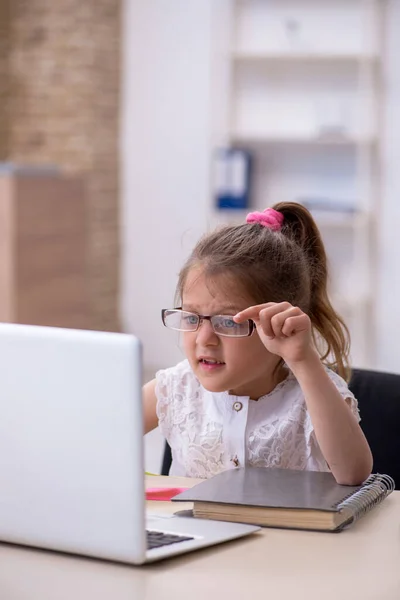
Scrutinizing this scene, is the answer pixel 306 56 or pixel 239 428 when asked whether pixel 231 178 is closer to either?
pixel 306 56

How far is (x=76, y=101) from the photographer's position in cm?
603

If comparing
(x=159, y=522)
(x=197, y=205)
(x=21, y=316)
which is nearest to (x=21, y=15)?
(x=197, y=205)

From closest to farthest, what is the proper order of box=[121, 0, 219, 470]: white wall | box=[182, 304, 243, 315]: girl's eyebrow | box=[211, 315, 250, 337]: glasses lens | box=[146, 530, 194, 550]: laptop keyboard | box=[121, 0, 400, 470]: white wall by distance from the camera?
box=[146, 530, 194, 550]: laptop keyboard
box=[211, 315, 250, 337]: glasses lens
box=[182, 304, 243, 315]: girl's eyebrow
box=[121, 0, 400, 470]: white wall
box=[121, 0, 219, 470]: white wall

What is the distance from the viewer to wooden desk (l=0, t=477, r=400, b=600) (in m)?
1.07

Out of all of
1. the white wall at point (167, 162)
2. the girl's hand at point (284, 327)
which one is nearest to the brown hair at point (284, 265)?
the girl's hand at point (284, 327)

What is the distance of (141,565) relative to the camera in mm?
1149

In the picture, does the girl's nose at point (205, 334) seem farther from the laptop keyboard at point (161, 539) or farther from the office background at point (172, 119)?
the office background at point (172, 119)

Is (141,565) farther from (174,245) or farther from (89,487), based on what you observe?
(174,245)

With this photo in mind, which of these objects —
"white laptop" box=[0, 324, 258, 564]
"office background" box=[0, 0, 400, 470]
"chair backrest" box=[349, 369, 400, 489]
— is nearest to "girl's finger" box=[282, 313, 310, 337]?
"white laptop" box=[0, 324, 258, 564]

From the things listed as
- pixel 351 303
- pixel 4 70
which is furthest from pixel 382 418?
pixel 4 70

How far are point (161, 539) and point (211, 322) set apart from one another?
1.40 feet

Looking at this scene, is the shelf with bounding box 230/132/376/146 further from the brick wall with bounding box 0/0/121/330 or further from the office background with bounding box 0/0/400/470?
the brick wall with bounding box 0/0/121/330

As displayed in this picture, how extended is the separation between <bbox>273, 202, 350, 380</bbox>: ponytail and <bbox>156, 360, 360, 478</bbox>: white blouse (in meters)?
0.07

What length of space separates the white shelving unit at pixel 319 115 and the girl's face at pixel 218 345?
3.74m
